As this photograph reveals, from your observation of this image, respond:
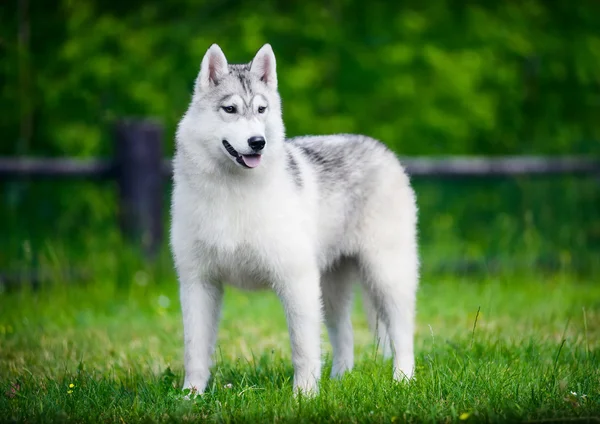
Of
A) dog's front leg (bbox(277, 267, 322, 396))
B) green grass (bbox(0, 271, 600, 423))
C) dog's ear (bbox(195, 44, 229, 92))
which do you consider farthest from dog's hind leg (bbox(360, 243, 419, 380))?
dog's ear (bbox(195, 44, 229, 92))

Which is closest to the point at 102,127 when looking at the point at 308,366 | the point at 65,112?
the point at 65,112

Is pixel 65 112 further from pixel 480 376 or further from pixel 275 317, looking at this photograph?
pixel 480 376

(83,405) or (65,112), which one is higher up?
(65,112)

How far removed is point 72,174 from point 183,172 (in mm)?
3548

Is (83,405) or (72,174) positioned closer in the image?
(83,405)

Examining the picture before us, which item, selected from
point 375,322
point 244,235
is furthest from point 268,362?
point 244,235

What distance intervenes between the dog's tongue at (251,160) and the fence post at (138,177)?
368 cm

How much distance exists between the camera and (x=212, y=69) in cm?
402

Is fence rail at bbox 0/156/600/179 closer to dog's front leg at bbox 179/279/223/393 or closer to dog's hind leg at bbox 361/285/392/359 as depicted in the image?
dog's hind leg at bbox 361/285/392/359

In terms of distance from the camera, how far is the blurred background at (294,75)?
359 inches

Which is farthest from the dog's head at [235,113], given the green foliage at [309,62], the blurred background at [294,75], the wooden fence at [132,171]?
the green foliage at [309,62]

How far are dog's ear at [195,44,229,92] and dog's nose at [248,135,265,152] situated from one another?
451 mm

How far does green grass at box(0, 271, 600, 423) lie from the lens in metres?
3.46

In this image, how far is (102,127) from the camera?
31.1 ft
